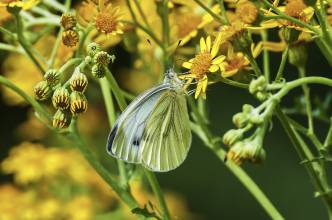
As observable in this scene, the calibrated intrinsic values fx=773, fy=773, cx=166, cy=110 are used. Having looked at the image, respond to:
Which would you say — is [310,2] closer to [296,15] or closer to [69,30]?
[296,15]

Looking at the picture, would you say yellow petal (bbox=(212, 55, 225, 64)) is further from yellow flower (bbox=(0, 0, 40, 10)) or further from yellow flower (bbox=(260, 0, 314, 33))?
yellow flower (bbox=(0, 0, 40, 10))

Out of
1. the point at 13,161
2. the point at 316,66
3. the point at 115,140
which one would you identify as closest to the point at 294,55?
the point at 115,140

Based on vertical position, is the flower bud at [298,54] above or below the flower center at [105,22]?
below

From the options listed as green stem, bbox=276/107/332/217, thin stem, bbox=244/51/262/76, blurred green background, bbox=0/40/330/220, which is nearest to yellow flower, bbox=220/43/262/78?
thin stem, bbox=244/51/262/76

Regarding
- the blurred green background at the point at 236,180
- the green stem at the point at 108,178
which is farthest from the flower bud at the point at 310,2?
the blurred green background at the point at 236,180

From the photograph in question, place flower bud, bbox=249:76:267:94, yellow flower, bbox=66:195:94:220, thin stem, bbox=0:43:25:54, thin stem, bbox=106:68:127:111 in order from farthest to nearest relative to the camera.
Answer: yellow flower, bbox=66:195:94:220
thin stem, bbox=0:43:25:54
thin stem, bbox=106:68:127:111
flower bud, bbox=249:76:267:94

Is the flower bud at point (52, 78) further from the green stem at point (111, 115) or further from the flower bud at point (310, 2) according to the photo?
the flower bud at point (310, 2)

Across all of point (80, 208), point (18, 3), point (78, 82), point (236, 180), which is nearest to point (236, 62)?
point (78, 82)
